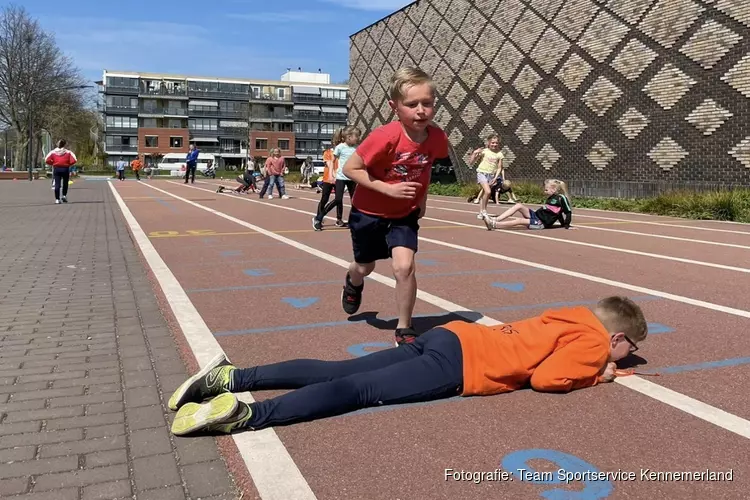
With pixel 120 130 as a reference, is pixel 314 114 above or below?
above

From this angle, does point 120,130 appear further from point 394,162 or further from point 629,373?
point 629,373

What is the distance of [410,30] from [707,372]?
3344 centimetres

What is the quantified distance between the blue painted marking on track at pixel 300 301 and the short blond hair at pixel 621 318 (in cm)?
280

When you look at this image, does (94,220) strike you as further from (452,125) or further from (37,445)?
(452,125)

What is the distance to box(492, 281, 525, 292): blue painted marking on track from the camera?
633 cm

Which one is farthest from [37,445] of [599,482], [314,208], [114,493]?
[314,208]

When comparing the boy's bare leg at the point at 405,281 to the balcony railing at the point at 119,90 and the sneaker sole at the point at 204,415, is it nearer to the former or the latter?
the sneaker sole at the point at 204,415

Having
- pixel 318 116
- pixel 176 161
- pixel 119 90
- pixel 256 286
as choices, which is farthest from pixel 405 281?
pixel 119 90

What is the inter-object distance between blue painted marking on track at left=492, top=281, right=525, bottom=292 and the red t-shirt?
7.35 ft

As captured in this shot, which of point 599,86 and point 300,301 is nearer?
point 300,301

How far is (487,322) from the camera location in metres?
4.98

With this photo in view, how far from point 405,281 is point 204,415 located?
177 cm

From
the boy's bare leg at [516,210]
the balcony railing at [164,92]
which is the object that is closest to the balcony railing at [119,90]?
the balcony railing at [164,92]

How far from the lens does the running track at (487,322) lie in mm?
2559
